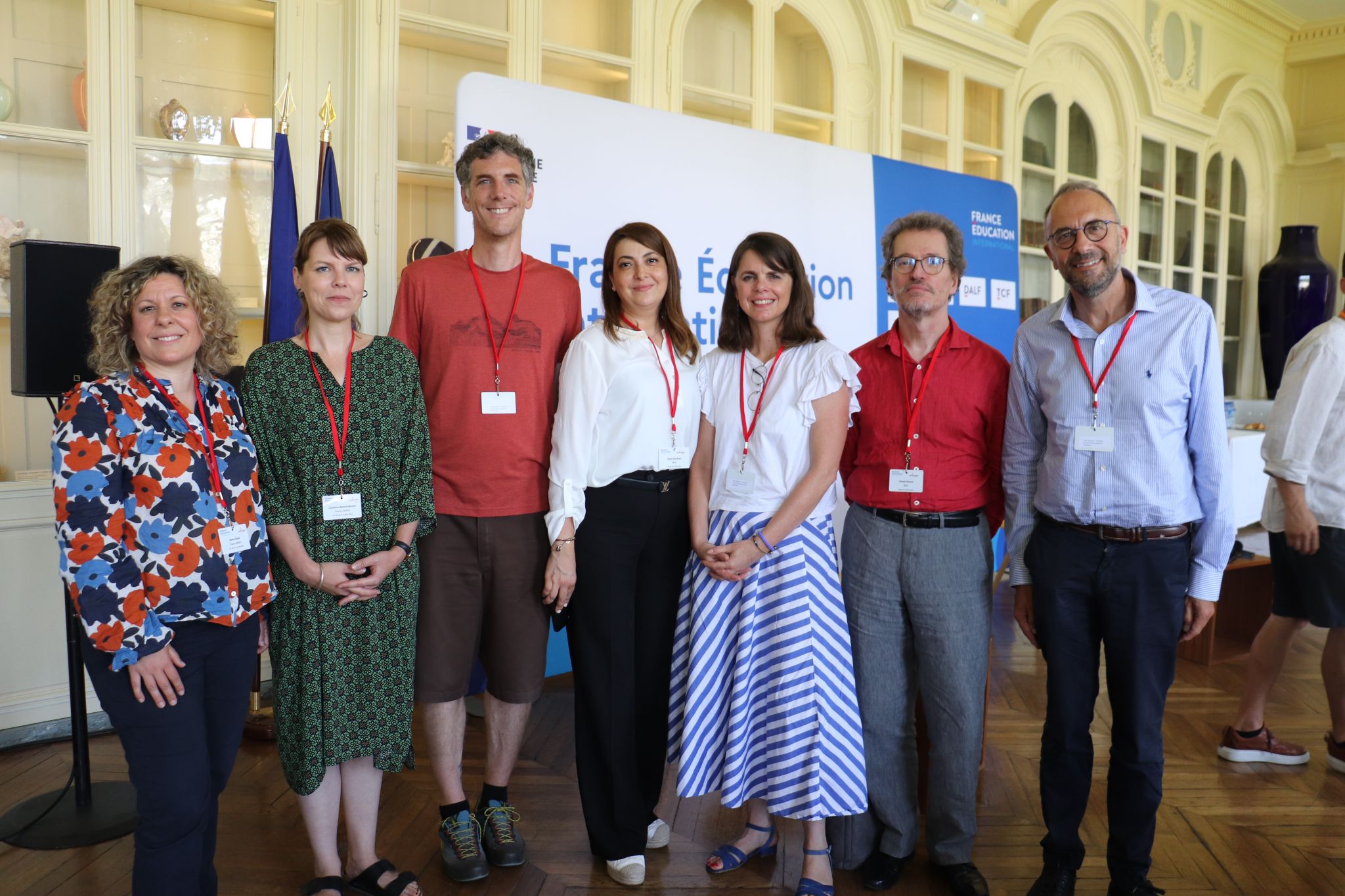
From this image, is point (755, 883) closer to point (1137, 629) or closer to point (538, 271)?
point (1137, 629)

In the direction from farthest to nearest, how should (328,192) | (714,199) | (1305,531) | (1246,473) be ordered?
1. (1246,473)
2. (714,199)
3. (328,192)
4. (1305,531)

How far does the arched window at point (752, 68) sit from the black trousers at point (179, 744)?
410 cm

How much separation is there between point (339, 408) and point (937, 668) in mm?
1598

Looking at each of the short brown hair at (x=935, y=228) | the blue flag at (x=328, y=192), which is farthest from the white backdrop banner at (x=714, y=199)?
the short brown hair at (x=935, y=228)

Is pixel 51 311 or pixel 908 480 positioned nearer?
pixel 908 480

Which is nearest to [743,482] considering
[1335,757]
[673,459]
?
[673,459]

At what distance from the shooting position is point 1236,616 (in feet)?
15.6

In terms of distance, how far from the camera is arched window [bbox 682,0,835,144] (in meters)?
5.37

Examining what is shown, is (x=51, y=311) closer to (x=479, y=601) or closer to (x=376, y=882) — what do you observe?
(x=479, y=601)

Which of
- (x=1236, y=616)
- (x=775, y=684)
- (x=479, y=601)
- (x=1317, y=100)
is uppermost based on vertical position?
(x=1317, y=100)

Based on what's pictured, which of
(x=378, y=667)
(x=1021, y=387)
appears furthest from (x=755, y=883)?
(x=1021, y=387)

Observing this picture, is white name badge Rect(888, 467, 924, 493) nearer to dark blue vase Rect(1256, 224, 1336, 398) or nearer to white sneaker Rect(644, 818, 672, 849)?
white sneaker Rect(644, 818, 672, 849)

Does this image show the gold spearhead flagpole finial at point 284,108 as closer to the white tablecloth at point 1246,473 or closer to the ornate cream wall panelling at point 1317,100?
the white tablecloth at point 1246,473

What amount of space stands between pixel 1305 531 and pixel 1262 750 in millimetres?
842
